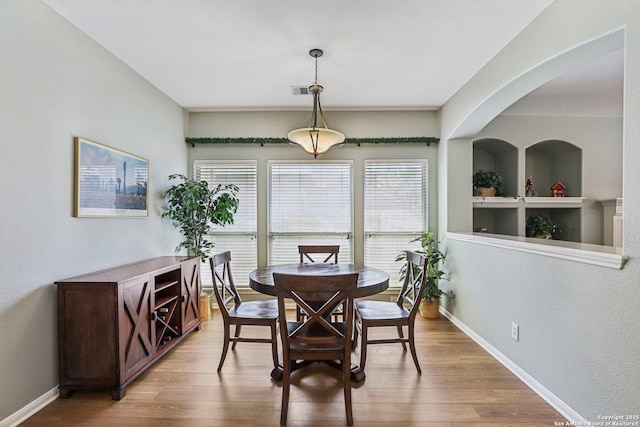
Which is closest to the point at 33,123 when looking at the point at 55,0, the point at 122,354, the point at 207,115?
the point at 55,0

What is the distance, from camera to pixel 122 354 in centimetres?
223

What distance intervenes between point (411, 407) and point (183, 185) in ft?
10.5

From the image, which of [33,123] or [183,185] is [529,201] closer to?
[183,185]

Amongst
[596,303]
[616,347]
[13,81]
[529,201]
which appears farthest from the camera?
[529,201]

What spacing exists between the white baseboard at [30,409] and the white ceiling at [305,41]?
2666mm

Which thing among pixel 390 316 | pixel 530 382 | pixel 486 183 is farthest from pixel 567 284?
pixel 486 183

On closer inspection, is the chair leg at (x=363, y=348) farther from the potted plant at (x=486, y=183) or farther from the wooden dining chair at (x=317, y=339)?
the potted plant at (x=486, y=183)

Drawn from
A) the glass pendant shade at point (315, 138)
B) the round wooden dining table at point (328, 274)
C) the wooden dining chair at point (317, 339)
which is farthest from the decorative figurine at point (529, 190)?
the wooden dining chair at point (317, 339)

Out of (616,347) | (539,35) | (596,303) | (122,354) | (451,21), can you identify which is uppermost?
(451,21)

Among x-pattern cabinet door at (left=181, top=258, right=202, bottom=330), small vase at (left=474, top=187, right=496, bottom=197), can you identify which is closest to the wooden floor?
x-pattern cabinet door at (left=181, top=258, right=202, bottom=330)

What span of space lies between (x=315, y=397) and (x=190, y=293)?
5.81 ft

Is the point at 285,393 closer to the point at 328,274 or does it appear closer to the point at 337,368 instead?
the point at 337,368

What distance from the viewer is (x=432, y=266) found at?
4141 millimetres

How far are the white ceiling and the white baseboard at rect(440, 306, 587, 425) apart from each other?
2.64m
